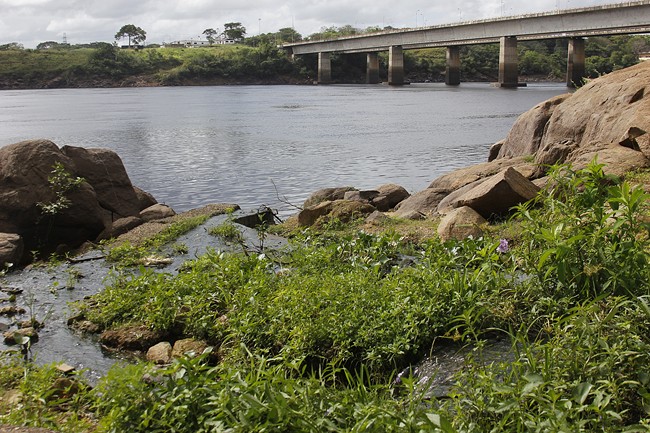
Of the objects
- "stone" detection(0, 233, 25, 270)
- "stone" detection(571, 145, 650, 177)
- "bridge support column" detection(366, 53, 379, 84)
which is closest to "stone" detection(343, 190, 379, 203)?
"stone" detection(571, 145, 650, 177)

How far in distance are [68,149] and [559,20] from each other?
5788 cm

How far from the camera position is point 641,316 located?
4.93 m

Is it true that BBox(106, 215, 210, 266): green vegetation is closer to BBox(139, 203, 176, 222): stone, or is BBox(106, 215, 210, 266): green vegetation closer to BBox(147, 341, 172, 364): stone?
BBox(139, 203, 176, 222): stone

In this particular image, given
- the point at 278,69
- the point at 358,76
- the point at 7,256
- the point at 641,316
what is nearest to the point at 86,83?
the point at 278,69

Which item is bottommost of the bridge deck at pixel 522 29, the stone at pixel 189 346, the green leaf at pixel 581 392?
the stone at pixel 189 346

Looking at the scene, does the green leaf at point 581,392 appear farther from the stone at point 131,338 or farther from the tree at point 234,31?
the tree at point 234,31

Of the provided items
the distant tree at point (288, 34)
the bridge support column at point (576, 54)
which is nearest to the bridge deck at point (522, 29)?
the bridge support column at point (576, 54)

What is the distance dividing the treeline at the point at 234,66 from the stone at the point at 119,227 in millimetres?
96585

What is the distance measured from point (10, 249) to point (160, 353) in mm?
5040

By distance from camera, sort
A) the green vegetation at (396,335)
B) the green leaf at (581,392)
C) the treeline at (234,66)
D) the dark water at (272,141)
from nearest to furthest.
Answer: the green leaf at (581,392) → the green vegetation at (396,335) → the dark water at (272,141) → the treeline at (234,66)

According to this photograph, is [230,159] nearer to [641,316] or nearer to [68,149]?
[68,149]

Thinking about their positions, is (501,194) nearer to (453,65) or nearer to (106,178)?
(106,178)

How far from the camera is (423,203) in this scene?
1282 centimetres

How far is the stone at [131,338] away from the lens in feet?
23.8
